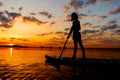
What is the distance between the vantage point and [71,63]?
17.3m

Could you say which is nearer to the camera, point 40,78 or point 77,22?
point 40,78

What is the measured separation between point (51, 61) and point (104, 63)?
23.3 feet

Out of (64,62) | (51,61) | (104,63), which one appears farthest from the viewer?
(51,61)

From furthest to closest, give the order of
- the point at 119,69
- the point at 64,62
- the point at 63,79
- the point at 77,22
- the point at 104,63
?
the point at 64,62
the point at 77,22
the point at 104,63
the point at 119,69
the point at 63,79

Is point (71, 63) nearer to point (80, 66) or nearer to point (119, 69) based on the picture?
point (80, 66)

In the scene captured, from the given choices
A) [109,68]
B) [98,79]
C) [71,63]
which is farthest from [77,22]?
[98,79]

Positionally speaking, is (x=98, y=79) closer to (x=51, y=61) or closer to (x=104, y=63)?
(x=104, y=63)

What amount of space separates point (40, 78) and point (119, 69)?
250 inches

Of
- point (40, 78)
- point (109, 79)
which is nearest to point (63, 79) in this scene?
point (40, 78)

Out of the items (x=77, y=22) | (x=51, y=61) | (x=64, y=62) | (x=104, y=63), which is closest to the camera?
(x=104, y=63)

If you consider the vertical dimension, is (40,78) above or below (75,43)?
below

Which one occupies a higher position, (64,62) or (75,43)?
(75,43)

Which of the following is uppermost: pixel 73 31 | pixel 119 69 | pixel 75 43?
pixel 73 31

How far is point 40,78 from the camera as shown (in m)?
11.2
